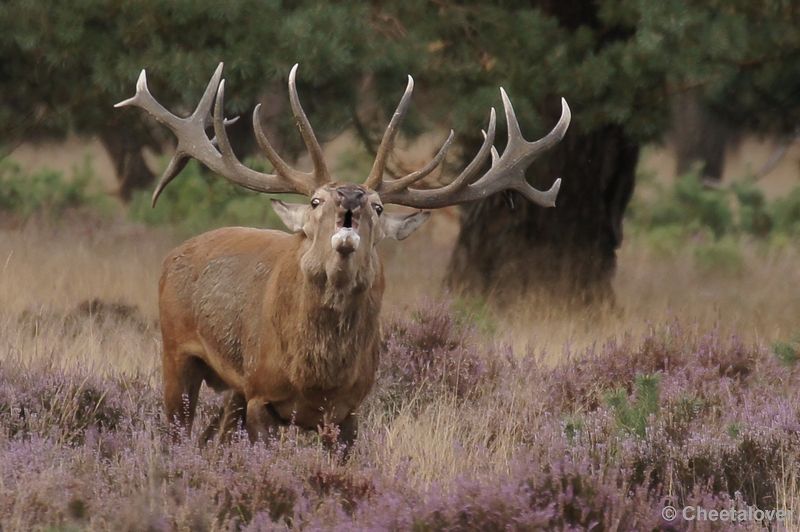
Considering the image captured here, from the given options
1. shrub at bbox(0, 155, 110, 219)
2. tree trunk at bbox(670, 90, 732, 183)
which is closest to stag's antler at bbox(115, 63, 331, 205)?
shrub at bbox(0, 155, 110, 219)

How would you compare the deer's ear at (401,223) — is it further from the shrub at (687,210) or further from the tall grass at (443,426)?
the shrub at (687,210)

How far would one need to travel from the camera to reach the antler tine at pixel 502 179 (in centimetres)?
636

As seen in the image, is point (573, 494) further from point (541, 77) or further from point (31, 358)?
point (541, 77)

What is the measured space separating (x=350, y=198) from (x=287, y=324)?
0.74 meters

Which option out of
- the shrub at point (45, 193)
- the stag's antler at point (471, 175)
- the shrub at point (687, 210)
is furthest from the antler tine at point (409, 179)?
the shrub at point (687, 210)

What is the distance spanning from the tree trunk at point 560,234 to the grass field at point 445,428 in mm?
483

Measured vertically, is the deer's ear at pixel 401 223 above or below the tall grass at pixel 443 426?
above

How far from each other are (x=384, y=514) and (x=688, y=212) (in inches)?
682

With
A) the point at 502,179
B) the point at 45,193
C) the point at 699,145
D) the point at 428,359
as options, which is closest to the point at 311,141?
the point at 502,179

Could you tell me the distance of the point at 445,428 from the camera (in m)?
6.23

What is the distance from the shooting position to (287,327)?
5.79 m

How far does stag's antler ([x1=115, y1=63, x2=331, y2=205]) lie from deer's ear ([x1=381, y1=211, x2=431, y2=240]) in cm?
35

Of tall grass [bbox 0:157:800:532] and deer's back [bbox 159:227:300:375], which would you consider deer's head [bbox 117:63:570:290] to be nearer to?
deer's back [bbox 159:227:300:375]

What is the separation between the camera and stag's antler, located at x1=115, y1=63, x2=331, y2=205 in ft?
19.7
